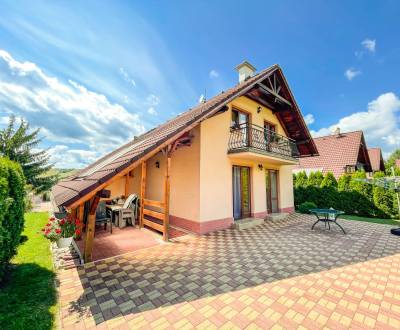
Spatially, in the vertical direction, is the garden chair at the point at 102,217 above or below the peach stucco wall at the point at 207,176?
below

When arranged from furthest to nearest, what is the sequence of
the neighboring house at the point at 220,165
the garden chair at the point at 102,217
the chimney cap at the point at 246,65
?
the chimney cap at the point at 246,65, the garden chair at the point at 102,217, the neighboring house at the point at 220,165

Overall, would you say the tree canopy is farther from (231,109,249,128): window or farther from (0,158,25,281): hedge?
(231,109,249,128): window

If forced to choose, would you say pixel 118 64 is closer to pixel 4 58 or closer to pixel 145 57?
pixel 145 57

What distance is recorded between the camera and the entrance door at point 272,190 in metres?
10.9

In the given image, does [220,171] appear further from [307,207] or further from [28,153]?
[28,153]

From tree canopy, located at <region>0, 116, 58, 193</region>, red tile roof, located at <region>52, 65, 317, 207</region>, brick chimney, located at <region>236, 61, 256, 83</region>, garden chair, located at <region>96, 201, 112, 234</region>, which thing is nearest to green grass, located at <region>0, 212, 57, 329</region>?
red tile roof, located at <region>52, 65, 317, 207</region>

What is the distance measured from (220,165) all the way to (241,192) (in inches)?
80.2

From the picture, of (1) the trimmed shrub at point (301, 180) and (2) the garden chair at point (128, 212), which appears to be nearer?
(2) the garden chair at point (128, 212)

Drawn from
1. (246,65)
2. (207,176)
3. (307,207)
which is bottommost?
(307,207)

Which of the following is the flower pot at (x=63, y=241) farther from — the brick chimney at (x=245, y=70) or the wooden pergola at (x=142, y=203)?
the brick chimney at (x=245, y=70)

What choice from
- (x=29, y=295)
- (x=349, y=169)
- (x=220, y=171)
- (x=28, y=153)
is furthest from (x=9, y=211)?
(x=28, y=153)

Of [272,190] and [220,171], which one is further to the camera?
[272,190]

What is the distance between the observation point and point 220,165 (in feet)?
26.2

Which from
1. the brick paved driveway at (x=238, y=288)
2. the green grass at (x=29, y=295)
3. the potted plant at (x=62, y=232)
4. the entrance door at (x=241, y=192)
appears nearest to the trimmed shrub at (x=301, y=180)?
the entrance door at (x=241, y=192)
